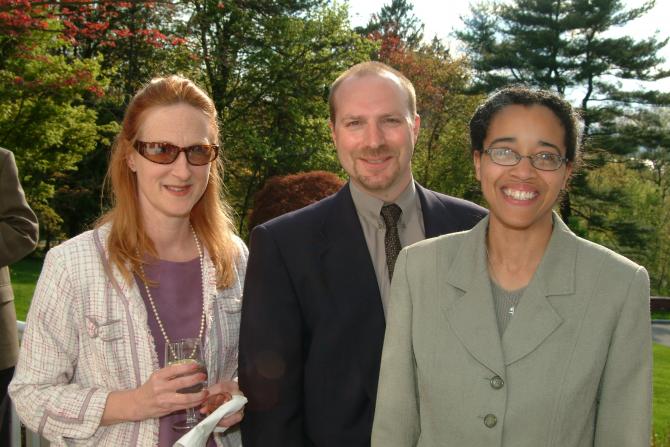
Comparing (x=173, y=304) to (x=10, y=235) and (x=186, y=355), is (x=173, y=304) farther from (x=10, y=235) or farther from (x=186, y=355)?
(x=10, y=235)

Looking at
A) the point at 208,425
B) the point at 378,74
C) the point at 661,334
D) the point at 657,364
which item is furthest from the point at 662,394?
the point at 208,425

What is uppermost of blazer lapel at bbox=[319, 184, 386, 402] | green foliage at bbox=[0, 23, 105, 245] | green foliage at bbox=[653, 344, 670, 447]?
green foliage at bbox=[0, 23, 105, 245]

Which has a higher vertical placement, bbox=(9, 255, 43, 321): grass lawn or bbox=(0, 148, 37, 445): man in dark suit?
bbox=(0, 148, 37, 445): man in dark suit

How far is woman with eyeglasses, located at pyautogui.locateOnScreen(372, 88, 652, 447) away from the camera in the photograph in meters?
2.34

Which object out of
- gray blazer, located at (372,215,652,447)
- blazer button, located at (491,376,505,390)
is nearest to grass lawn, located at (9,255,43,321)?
gray blazer, located at (372,215,652,447)

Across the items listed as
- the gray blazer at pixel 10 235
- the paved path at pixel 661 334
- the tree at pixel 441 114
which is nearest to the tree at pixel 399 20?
the tree at pixel 441 114

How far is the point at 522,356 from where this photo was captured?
2414mm

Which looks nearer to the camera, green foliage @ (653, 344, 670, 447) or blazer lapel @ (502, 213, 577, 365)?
blazer lapel @ (502, 213, 577, 365)

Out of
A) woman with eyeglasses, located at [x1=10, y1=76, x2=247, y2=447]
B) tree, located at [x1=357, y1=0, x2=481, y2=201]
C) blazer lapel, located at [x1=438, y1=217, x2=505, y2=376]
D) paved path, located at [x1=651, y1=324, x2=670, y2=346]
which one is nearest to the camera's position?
blazer lapel, located at [x1=438, y1=217, x2=505, y2=376]

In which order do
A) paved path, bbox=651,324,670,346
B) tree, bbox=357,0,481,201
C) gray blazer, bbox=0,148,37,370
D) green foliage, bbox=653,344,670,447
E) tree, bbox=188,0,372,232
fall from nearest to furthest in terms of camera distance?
gray blazer, bbox=0,148,37,370 → green foliage, bbox=653,344,670,447 → tree, bbox=188,0,372,232 → paved path, bbox=651,324,670,346 → tree, bbox=357,0,481,201

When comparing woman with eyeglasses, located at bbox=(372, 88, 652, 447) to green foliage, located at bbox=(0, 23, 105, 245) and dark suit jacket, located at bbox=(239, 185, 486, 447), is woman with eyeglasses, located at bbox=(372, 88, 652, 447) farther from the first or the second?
green foliage, located at bbox=(0, 23, 105, 245)

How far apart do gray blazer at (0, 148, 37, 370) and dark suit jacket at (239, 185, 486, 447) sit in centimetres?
219

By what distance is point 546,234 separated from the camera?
103 inches

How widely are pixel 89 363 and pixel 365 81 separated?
172 cm
